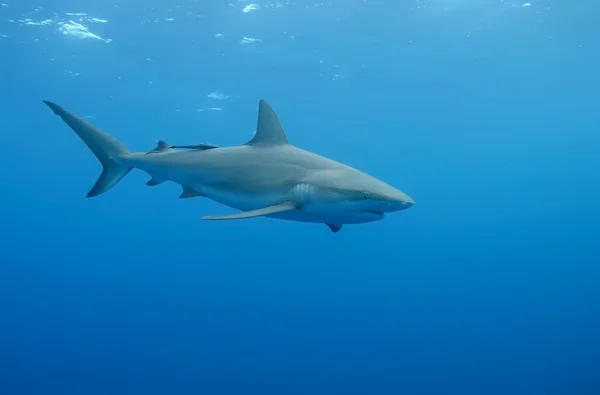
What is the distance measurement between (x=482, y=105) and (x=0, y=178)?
58381 mm

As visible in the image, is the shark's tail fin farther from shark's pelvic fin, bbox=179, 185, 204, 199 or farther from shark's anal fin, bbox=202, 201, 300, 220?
shark's anal fin, bbox=202, 201, 300, 220

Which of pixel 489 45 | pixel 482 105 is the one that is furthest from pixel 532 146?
pixel 489 45

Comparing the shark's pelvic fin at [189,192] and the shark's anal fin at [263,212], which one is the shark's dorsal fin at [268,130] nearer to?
the shark's pelvic fin at [189,192]

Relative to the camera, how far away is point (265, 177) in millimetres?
5199

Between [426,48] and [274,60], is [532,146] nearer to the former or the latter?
[426,48]

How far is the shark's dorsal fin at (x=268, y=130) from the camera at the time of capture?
18.6 ft

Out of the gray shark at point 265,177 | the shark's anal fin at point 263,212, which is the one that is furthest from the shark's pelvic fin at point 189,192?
the shark's anal fin at point 263,212

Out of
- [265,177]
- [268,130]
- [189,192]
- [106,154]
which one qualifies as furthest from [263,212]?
[106,154]

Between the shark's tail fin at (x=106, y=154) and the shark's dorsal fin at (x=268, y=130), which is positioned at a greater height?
the shark's dorsal fin at (x=268, y=130)

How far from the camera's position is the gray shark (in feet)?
14.8

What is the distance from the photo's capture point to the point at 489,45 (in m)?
25.3

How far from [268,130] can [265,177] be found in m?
0.78

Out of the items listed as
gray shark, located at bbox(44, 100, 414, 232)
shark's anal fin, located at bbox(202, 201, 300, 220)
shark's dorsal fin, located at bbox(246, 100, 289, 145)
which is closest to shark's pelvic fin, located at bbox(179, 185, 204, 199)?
gray shark, located at bbox(44, 100, 414, 232)

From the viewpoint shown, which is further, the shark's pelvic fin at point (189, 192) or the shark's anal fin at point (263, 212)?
the shark's pelvic fin at point (189, 192)
